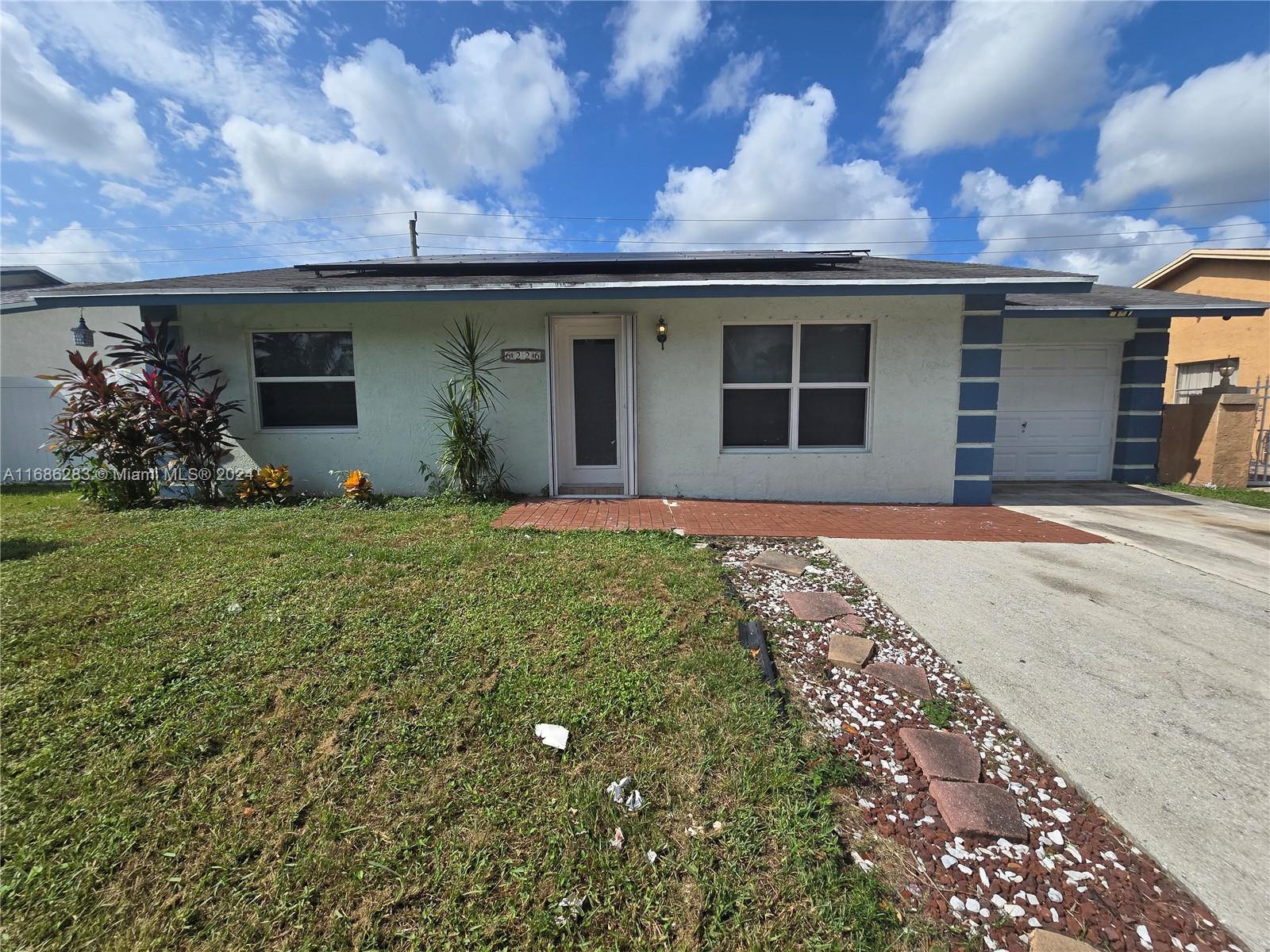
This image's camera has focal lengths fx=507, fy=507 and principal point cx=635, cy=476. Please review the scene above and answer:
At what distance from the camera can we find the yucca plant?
638cm

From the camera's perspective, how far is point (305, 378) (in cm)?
684

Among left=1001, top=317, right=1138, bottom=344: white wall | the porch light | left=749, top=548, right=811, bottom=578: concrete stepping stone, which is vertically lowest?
left=749, top=548, right=811, bottom=578: concrete stepping stone

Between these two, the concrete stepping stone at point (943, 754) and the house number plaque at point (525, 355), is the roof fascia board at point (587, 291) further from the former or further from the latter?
the concrete stepping stone at point (943, 754)

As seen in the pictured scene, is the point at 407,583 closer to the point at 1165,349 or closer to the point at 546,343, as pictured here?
the point at 546,343

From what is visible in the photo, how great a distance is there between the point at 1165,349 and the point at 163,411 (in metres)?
14.4

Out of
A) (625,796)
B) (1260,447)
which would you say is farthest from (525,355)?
(1260,447)

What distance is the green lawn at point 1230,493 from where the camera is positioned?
279 inches

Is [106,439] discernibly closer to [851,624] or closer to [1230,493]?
[851,624]

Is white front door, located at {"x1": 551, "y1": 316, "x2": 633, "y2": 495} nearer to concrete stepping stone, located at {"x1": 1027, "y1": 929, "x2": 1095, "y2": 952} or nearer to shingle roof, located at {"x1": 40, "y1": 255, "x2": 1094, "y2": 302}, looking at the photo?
shingle roof, located at {"x1": 40, "y1": 255, "x2": 1094, "y2": 302}

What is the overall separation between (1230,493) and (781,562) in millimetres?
8361

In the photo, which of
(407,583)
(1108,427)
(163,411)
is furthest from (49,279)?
(1108,427)

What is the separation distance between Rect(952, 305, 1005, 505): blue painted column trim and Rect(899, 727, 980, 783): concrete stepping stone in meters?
5.52

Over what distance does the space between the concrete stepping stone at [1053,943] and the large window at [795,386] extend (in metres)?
5.68

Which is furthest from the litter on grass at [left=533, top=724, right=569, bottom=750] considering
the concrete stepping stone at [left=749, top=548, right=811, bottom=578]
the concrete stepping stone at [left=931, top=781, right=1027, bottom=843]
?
the concrete stepping stone at [left=749, top=548, right=811, bottom=578]
